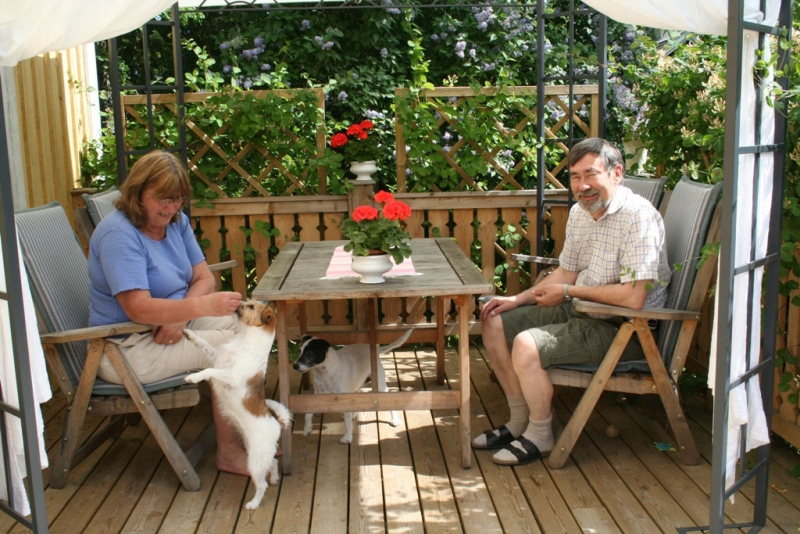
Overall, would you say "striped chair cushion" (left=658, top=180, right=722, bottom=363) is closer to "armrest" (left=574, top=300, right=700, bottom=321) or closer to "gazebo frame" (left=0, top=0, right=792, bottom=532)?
"armrest" (left=574, top=300, right=700, bottom=321)

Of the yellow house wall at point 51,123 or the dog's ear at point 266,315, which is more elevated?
the yellow house wall at point 51,123

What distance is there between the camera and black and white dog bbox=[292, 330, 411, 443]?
11.0ft

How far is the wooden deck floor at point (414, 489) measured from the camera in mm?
2834

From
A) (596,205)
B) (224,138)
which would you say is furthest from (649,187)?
(224,138)

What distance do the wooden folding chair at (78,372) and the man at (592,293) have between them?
1.24m

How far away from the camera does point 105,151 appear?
5.03 m

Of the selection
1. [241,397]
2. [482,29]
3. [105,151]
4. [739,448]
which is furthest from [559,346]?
[482,29]

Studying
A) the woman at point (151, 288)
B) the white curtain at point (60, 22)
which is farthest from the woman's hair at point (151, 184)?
the white curtain at point (60, 22)

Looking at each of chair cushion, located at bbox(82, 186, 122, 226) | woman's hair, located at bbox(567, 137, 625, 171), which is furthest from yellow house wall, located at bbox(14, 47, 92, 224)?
woman's hair, located at bbox(567, 137, 625, 171)

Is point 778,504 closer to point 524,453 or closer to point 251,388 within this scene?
point 524,453

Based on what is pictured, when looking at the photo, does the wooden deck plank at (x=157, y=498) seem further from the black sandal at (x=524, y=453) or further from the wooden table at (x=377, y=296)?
the black sandal at (x=524, y=453)

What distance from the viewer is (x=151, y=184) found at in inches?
122

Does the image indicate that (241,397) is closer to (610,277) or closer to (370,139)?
(610,277)

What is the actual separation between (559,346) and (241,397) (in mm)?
1236
